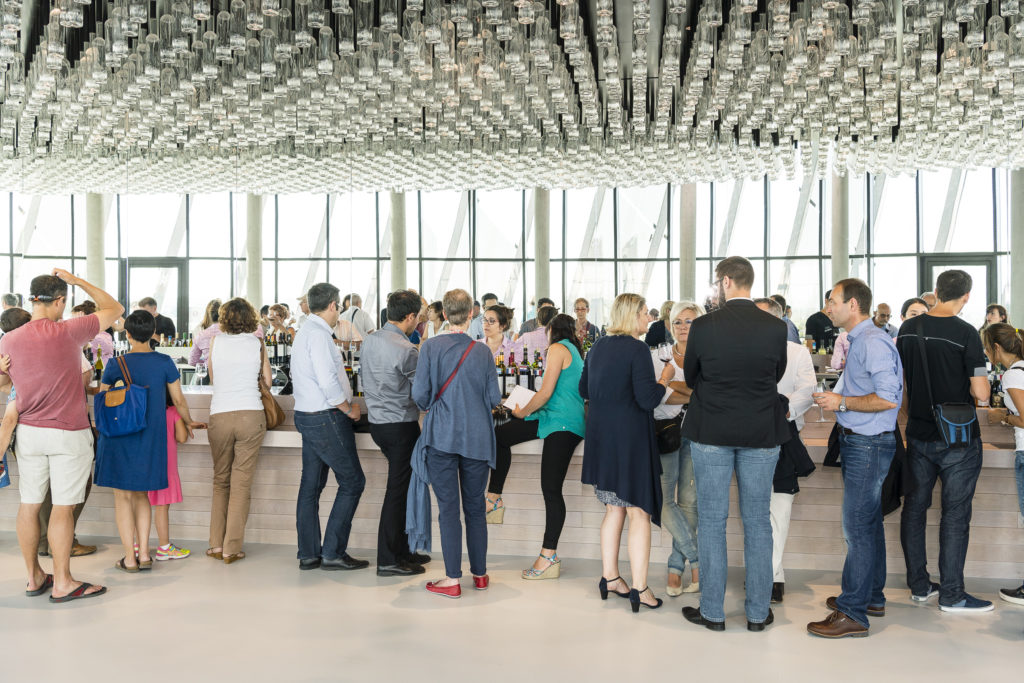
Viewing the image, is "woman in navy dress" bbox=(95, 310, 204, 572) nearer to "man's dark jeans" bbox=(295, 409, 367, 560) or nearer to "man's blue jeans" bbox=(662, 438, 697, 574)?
"man's dark jeans" bbox=(295, 409, 367, 560)

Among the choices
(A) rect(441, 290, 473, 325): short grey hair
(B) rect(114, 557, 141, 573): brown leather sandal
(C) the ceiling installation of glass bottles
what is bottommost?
(B) rect(114, 557, 141, 573): brown leather sandal

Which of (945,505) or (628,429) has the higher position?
(628,429)

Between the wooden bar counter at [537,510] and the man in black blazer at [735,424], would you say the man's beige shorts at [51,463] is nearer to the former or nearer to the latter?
the wooden bar counter at [537,510]

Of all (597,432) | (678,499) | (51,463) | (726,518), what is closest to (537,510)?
(678,499)

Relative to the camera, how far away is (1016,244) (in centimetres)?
1578

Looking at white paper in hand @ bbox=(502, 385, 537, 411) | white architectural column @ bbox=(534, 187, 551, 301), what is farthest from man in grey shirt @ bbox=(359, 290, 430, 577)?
white architectural column @ bbox=(534, 187, 551, 301)

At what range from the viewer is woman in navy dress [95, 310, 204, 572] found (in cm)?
470

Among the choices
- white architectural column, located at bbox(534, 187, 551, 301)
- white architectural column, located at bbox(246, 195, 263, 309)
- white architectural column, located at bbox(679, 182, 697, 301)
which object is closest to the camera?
white architectural column, located at bbox(246, 195, 263, 309)

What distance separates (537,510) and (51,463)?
267 cm

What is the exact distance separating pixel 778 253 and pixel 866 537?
54.2 ft

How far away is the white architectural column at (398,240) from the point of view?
15359 millimetres

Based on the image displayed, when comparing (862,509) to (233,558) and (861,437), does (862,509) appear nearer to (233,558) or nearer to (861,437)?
(861,437)

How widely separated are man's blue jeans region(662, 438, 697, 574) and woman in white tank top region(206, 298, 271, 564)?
2.39 m

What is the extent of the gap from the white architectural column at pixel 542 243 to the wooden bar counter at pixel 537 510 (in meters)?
13.6
